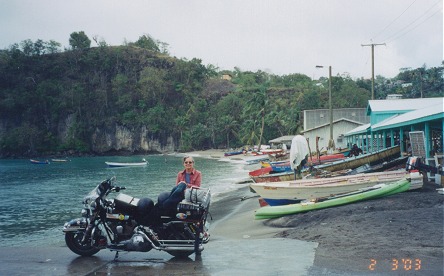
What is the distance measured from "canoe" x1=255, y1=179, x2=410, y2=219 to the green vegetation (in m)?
76.0

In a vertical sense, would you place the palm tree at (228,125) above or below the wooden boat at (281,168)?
above

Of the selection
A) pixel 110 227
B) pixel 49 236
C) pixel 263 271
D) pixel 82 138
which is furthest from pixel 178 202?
pixel 82 138

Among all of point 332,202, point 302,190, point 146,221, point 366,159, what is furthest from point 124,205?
point 366,159

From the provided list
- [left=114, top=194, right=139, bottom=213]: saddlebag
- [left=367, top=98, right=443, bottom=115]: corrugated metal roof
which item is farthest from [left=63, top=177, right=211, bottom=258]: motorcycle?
[left=367, top=98, right=443, bottom=115]: corrugated metal roof

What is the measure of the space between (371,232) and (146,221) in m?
4.22

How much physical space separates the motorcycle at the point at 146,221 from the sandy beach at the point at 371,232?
2.06 meters

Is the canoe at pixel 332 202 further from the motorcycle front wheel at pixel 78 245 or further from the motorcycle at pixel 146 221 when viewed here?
the motorcycle front wheel at pixel 78 245

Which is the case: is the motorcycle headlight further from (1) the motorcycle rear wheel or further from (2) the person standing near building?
(2) the person standing near building

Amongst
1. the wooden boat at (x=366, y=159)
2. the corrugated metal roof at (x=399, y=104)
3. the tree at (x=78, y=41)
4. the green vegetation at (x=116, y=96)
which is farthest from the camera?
the tree at (x=78, y=41)

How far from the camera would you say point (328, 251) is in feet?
23.5

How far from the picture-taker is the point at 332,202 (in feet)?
38.1

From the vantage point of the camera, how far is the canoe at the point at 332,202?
37.5 feet

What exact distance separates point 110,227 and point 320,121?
47496 millimetres

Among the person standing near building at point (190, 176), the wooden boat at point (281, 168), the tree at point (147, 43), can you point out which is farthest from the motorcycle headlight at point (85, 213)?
the tree at point (147, 43)
